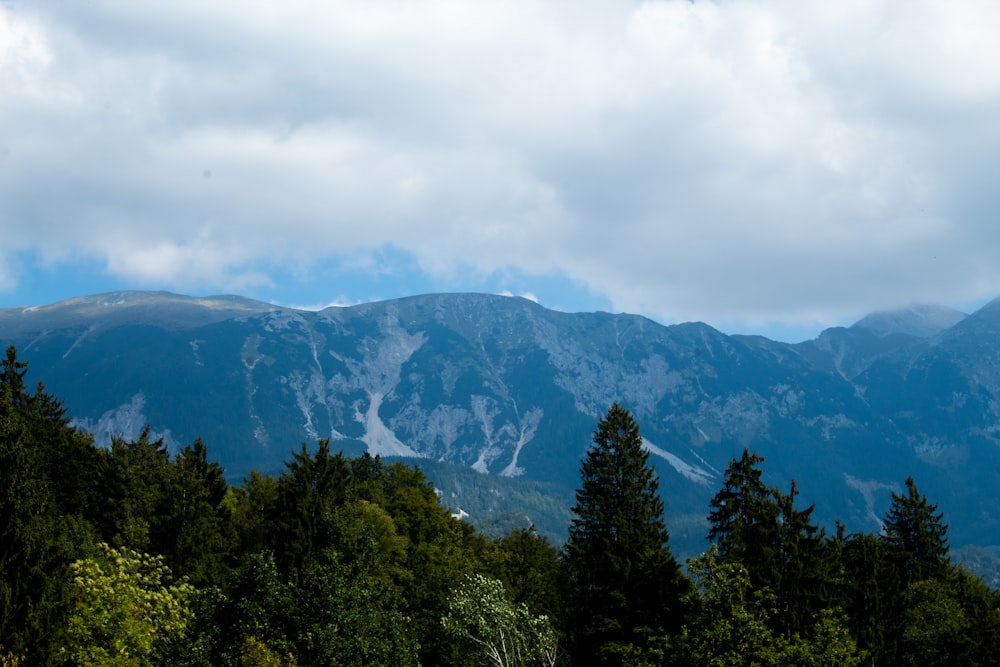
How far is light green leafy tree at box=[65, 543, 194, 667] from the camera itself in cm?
4600

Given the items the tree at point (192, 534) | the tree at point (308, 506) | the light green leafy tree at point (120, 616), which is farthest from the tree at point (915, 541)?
the light green leafy tree at point (120, 616)

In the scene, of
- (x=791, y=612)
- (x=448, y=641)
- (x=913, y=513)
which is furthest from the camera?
(x=913, y=513)

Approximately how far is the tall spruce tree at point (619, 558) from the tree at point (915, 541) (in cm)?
3051

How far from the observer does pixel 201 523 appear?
7512 cm

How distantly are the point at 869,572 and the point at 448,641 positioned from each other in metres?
35.4

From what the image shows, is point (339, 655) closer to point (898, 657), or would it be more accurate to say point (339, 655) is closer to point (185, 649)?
point (185, 649)

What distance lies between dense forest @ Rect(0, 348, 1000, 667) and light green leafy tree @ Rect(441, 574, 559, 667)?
0.71ft

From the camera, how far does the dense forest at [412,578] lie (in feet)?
149

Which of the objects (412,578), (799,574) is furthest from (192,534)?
(799,574)

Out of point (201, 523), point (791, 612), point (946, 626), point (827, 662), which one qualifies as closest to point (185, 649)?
point (201, 523)

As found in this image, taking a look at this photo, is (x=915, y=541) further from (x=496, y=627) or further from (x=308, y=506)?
(x=308, y=506)

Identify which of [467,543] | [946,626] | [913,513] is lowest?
[467,543]

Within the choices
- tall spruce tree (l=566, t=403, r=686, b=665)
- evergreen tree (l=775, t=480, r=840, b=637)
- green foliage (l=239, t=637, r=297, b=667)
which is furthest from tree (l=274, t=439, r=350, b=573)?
evergreen tree (l=775, t=480, r=840, b=637)

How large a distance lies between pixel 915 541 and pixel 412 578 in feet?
179
